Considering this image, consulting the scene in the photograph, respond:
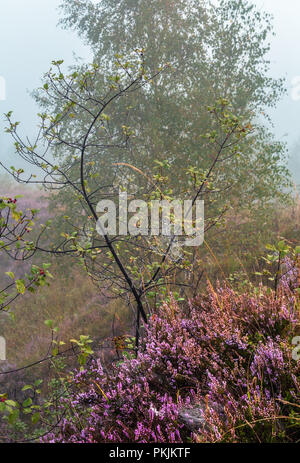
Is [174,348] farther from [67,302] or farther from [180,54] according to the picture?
[67,302]

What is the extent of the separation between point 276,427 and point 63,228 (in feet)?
23.0

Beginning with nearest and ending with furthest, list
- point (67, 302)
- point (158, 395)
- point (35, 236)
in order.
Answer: point (158, 395) < point (35, 236) < point (67, 302)

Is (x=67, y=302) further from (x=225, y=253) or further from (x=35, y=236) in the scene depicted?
(x=225, y=253)

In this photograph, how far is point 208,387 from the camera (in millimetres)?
2367

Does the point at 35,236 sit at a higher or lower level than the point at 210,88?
lower

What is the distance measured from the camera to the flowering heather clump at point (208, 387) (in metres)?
1.87

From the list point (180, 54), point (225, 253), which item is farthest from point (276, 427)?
point (180, 54)

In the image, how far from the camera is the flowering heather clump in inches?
73.5
